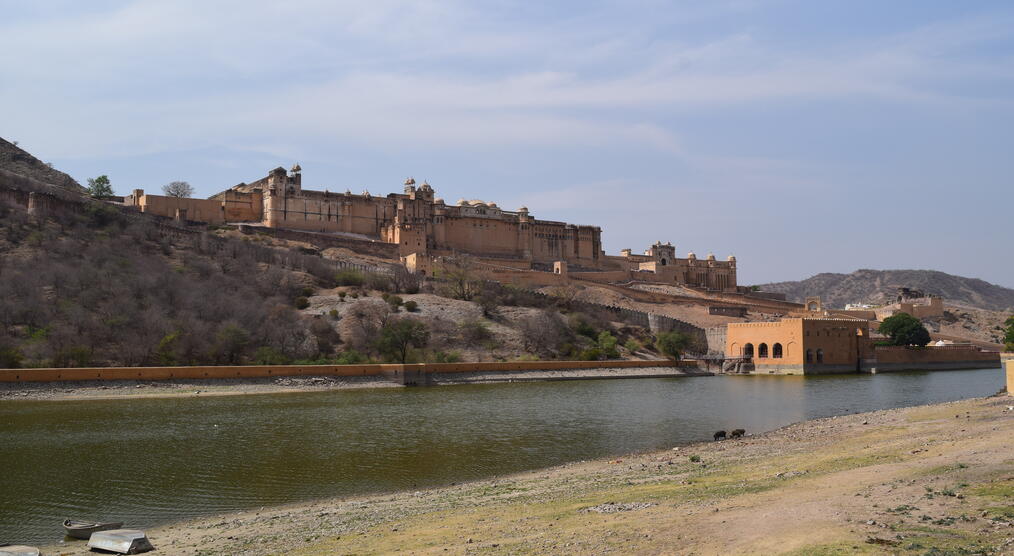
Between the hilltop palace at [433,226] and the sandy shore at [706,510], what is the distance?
43.9 meters

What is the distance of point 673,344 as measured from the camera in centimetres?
4716

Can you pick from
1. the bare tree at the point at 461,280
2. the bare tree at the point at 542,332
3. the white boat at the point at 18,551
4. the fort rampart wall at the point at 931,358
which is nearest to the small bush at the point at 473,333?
Answer: the bare tree at the point at 542,332

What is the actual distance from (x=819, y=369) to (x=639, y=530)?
40771 mm

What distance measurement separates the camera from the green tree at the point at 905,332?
169 ft

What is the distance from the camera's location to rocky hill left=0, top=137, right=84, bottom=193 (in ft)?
195

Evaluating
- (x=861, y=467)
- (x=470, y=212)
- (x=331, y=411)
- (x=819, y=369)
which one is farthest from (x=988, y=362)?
(x=861, y=467)

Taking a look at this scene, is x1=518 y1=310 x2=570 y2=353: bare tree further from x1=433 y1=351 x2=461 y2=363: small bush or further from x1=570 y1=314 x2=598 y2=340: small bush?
x1=433 y1=351 x2=461 y2=363: small bush

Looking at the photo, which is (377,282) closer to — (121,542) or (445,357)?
(445,357)

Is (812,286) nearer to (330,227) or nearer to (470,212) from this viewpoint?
(470,212)

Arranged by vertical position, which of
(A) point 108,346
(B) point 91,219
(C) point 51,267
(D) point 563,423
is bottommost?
(D) point 563,423

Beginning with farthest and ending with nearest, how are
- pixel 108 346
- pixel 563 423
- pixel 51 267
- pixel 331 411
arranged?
pixel 51 267 → pixel 108 346 → pixel 331 411 → pixel 563 423

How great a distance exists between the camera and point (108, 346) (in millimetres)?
32781

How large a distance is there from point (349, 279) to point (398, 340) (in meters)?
12.2

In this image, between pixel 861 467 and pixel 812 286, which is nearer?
pixel 861 467
